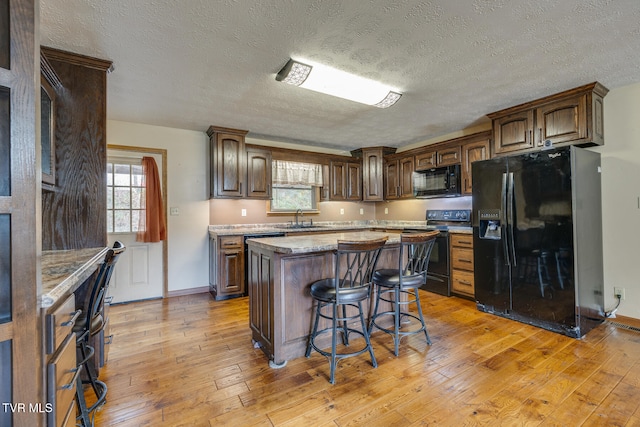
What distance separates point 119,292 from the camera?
3.73 m

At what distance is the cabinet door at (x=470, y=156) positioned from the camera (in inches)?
153

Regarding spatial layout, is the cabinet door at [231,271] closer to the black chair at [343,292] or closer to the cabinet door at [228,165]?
the cabinet door at [228,165]

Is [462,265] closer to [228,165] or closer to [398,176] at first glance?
[398,176]

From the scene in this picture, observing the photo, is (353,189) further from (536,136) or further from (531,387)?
(531,387)

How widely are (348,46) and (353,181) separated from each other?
341 centimetres

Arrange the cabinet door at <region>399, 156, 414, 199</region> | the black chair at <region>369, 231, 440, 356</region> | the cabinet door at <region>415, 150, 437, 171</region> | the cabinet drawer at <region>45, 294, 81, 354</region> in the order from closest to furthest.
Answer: the cabinet drawer at <region>45, 294, 81, 354</region> < the black chair at <region>369, 231, 440, 356</region> < the cabinet door at <region>415, 150, 437, 171</region> < the cabinet door at <region>399, 156, 414, 199</region>

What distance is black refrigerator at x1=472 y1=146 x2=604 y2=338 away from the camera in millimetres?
2617

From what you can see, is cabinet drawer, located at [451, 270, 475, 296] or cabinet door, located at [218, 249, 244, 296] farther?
cabinet door, located at [218, 249, 244, 296]

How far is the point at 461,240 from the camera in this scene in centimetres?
378

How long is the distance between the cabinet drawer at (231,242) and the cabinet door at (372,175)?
2.55m

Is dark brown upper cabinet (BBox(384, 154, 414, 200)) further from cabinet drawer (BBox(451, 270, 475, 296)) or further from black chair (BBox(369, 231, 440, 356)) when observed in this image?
black chair (BBox(369, 231, 440, 356))

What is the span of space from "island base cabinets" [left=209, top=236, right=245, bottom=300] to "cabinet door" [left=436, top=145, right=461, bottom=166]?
317cm

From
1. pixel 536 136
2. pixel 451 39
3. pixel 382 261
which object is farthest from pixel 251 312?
pixel 536 136

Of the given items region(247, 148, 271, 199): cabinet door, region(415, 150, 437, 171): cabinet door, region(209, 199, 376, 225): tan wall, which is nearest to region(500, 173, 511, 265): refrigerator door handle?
region(415, 150, 437, 171): cabinet door
